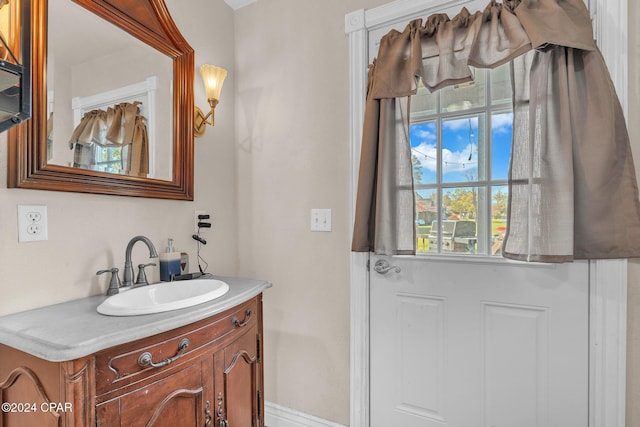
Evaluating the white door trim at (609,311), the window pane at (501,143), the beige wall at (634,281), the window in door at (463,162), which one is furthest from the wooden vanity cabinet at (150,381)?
the beige wall at (634,281)

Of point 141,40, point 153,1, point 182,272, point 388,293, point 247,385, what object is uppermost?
point 153,1

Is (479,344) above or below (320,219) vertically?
below

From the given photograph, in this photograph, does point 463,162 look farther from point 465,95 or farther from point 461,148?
point 465,95

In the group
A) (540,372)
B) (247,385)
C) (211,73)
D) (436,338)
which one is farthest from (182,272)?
(540,372)

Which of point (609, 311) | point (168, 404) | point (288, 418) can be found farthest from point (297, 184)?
point (609, 311)

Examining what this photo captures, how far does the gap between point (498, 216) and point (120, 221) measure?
1598mm

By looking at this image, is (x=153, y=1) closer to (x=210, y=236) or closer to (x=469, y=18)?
(x=210, y=236)

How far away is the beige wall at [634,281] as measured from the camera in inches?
47.8

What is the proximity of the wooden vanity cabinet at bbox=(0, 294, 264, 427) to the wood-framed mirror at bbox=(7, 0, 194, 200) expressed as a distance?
628 millimetres

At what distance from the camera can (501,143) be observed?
1403 mm

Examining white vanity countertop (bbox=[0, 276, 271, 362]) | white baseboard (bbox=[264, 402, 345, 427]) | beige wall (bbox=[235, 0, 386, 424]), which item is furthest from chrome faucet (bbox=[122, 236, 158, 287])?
white baseboard (bbox=[264, 402, 345, 427])

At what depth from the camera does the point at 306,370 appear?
72.6 inches

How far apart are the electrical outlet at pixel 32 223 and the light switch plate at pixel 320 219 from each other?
1.12m

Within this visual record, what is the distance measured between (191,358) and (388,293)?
929 millimetres
